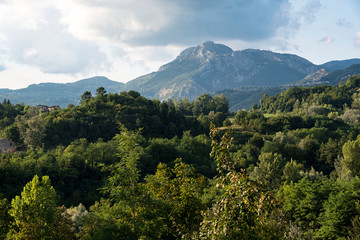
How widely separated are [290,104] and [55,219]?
162 metres

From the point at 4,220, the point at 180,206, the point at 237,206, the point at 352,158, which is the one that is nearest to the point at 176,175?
the point at 180,206

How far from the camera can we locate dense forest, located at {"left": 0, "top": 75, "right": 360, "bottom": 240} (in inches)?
353

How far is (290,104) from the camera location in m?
163

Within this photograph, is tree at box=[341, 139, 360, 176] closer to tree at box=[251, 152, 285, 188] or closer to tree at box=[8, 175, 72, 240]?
tree at box=[251, 152, 285, 188]

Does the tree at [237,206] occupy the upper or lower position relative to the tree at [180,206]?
upper

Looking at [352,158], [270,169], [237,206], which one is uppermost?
[237,206]

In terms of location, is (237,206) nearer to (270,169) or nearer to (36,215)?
(36,215)

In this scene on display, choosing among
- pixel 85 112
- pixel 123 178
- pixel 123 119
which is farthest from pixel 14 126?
pixel 123 178

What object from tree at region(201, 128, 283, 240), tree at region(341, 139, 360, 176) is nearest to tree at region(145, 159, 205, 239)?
tree at region(201, 128, 283, 240)

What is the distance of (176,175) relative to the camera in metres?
16.0

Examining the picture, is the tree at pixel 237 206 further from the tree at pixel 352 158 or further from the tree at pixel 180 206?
the tree at pixel 352 158

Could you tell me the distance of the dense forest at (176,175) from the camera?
8969mm

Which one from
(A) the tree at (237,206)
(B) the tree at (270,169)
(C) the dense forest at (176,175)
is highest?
(A) the tree at (237,206)

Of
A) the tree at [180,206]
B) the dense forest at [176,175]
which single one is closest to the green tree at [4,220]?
the dense forest at [176,175]
